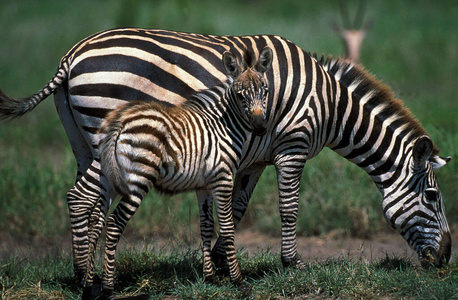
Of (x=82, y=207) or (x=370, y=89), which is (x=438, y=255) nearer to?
(x=370, y=89)

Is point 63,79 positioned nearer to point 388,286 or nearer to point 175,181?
point 175,181

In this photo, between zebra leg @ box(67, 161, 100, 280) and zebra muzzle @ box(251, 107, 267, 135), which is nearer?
zebra muzzle @ box(251, 107, 267, 135)

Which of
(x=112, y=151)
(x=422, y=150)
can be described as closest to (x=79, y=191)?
(x=112, y=151)

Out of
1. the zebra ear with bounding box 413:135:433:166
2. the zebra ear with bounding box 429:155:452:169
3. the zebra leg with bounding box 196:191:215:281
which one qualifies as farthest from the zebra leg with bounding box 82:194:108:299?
the zebra ear with bounding box 429:155:452:169

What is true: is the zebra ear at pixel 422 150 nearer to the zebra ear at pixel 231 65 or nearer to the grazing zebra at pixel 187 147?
the grazing zebra at pixel 187 147

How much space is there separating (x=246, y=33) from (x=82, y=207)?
15.8 metres

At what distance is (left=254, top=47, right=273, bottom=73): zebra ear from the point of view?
213 inches

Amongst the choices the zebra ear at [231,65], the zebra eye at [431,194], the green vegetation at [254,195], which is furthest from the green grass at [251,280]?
the zebra ear at [231,65]

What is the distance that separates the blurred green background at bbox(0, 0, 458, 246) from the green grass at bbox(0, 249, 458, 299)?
3.52 feet

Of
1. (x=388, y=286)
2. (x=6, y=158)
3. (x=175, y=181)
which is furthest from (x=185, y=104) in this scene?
(x=6, y=158)

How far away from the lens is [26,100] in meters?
5.70

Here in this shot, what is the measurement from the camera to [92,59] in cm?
547

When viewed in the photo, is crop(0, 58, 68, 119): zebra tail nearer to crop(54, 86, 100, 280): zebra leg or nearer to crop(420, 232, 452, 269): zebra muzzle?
crop(54, 86, 100, 280): zebra leg

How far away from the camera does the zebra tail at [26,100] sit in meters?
5.62
